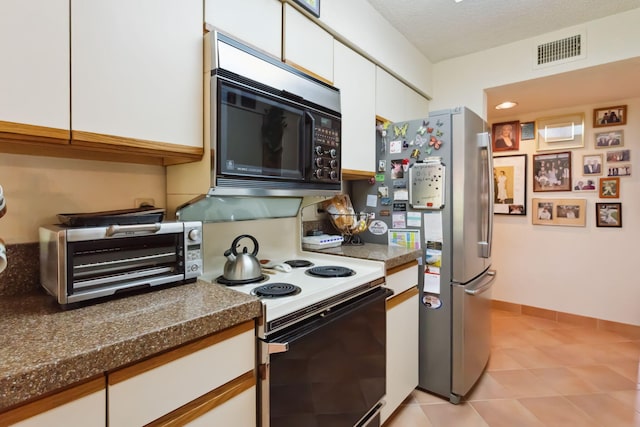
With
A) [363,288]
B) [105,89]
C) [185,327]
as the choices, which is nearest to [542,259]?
[363,288]

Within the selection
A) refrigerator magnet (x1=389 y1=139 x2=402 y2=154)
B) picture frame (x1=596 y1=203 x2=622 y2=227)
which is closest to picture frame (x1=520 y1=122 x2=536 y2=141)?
picture frame (x1=596 y1=203 x2=622 y2=227)

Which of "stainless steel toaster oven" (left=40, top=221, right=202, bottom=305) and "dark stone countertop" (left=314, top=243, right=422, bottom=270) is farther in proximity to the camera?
"dark stone countertop" (left=314, top=243, right=422, bottom=270)

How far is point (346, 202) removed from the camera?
7.41 feet

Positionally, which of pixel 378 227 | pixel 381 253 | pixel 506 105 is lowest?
pixel 381 253

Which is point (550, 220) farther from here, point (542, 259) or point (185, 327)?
point (185, 327)

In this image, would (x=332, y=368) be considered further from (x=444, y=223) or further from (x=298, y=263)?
(x=444, y=223)

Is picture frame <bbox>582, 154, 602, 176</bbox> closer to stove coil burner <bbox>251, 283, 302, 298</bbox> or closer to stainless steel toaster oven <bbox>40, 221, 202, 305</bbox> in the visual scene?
stove coil burner <bbox>251, 283, 302, 298</bbox>

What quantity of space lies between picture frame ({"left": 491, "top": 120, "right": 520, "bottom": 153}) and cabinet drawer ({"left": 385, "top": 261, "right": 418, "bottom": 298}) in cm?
239

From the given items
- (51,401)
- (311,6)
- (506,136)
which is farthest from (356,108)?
(506,136)

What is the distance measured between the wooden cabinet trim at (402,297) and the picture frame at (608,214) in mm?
2376

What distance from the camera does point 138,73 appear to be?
1.07 m

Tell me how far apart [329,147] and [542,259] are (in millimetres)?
3032

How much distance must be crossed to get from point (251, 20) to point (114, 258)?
3.58 ft

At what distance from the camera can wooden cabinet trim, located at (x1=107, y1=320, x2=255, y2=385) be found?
762 millimetres
